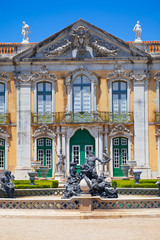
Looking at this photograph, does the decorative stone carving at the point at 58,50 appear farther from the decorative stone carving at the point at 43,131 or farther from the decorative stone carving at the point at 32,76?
the decorative stone carving at the point at 43,131

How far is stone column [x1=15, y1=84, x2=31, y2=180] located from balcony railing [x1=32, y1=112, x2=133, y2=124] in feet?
1.81

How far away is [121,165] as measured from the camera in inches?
1079

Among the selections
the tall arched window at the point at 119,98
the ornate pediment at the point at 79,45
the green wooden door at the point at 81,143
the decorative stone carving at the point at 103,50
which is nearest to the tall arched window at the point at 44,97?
the ornate pediment at the point at 79,45

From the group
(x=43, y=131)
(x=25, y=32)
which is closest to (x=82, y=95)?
(x=43, y=131)

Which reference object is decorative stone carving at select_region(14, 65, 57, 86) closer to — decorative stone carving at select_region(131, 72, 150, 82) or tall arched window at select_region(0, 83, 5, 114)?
tall arched window at select_region(0, 83, 5, 114)

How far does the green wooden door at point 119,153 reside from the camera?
28.4 m

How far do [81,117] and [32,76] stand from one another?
3.98m

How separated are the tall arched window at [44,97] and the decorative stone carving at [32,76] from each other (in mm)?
469

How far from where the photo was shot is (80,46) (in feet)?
94.9

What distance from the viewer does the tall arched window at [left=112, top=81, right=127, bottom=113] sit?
94.6 feet

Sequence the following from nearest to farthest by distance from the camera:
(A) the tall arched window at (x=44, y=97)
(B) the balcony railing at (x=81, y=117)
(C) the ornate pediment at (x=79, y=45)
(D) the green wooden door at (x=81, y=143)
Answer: (B) the balcony railing at (x=81, y=117), (D) the green wooden door at (x=81, y=143), (C) the ornate pediment at (x=79, y=45), (A) the tall arched window at (x=44, y=97)

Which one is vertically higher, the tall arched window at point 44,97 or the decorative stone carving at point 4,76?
the decorative stone carving at point 4,76

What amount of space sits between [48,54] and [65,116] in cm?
401

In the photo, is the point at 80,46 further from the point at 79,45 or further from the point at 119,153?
the point at 119,153
